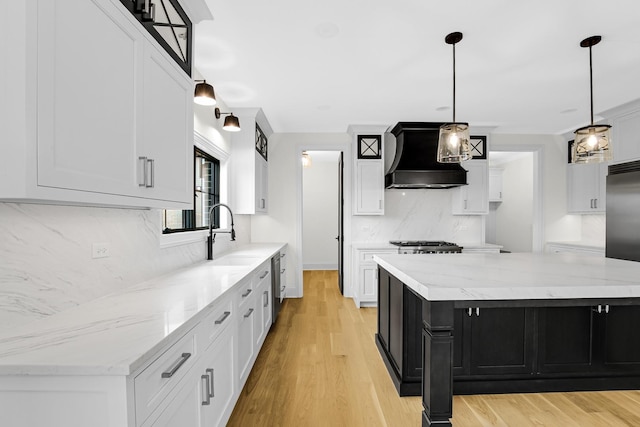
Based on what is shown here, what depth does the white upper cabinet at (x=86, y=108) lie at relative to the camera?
867mm

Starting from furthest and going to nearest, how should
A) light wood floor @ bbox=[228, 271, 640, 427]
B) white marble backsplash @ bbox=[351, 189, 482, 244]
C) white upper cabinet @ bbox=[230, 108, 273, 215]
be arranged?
white marble backsplash @ bbox=[351, 189, 482, 244] < white upper cabinet @ bbox=[230, 108, 273, 215] < light wood floor @ bbox=[228, 271, 640, 427]

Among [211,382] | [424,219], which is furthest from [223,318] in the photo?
[424,219]

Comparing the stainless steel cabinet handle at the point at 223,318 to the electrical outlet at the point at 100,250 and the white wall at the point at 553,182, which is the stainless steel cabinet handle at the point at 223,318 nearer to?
the electrical outlet at the point at 100,250

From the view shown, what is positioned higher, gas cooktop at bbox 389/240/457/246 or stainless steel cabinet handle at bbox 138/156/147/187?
stainless steel cabinet handle at bbox 138/156/147/187

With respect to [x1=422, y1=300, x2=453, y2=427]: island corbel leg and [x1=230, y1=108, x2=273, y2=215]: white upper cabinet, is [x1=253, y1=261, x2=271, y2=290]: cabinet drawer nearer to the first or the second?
[x1=230, y1=108, x2=273, y2=215]: white upper cabinet

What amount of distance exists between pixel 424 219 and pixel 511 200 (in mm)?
3688

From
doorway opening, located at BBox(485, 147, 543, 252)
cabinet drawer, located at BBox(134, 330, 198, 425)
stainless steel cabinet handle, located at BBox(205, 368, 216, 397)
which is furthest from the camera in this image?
doorway opening, located at BBox(485, 147, 543, 252)

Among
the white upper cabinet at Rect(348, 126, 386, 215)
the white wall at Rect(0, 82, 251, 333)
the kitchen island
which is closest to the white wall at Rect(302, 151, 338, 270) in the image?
the white upper cabinet at Rect(348, 126, 386, 215)

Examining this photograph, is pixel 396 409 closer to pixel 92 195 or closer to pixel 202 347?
pixel 202 347

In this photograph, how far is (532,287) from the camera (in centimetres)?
165

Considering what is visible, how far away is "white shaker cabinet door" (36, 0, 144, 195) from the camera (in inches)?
36.6

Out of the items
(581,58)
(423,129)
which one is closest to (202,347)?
(581,58)

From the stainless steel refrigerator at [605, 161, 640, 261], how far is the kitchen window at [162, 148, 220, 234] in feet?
15.0

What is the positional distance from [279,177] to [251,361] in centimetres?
315
